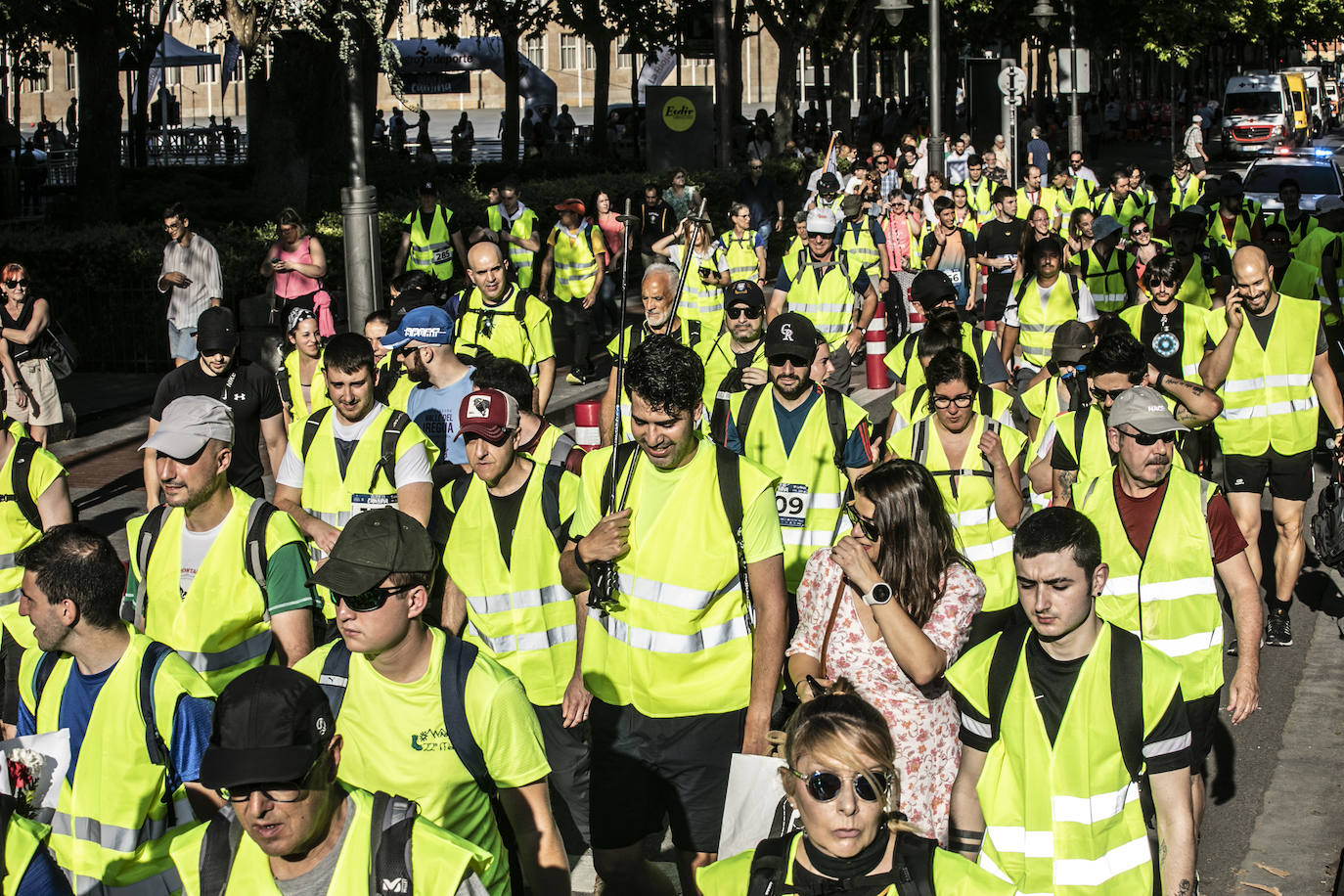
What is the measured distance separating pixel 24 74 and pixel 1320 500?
1449 inches

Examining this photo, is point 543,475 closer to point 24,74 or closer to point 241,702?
point 241,702

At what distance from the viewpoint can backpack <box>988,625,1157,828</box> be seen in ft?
14.1

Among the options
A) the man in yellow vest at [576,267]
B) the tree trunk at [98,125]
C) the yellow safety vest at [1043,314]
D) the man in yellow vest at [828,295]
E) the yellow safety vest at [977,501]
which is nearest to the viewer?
the yellow safety vest at [977,501]

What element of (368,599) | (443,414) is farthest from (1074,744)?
(443,414)

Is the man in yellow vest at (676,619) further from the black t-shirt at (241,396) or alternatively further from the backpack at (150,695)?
the black t-shirt at (241,396)

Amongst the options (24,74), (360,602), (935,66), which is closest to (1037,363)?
(360,602)

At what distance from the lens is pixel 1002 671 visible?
4406 millimetres

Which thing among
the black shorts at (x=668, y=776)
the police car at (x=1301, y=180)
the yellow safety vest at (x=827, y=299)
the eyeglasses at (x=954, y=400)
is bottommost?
the black shorts at (x=668, y=776)

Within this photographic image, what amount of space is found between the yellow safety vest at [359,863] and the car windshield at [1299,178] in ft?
82.3

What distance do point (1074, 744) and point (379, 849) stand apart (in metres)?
1.79

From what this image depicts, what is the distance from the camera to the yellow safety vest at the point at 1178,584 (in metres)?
5.50

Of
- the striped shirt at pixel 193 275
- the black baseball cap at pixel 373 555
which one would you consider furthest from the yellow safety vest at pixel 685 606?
the striped shirt at pixel 193 275

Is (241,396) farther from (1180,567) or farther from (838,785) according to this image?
(838,785)

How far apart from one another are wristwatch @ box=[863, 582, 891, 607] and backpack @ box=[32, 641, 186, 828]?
6.02ft
